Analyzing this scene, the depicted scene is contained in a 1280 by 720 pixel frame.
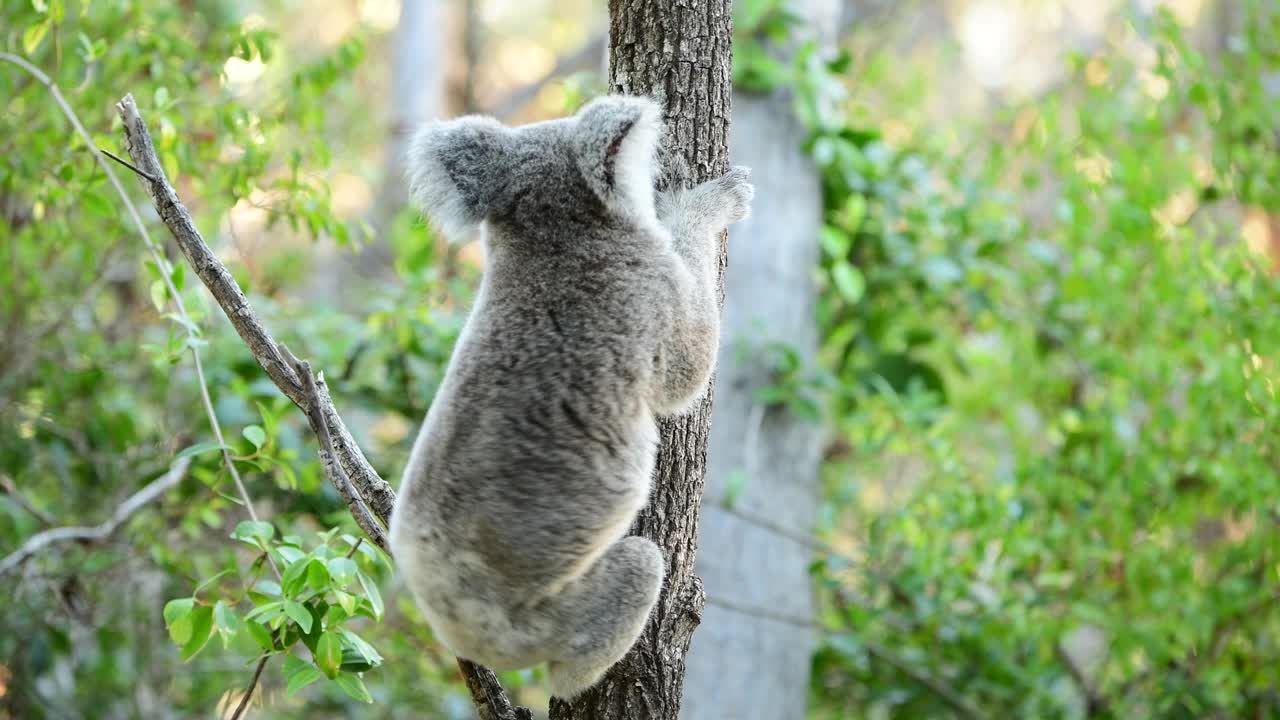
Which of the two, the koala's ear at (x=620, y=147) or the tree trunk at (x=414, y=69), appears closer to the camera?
the koala's ear at (x=620, y=147)

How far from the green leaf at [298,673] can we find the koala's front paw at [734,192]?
1.33m

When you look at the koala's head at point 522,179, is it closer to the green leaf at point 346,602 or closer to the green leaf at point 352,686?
the green leaf at point 346,602

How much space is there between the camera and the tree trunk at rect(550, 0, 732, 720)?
7.83ft

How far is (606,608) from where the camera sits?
2.20 metres

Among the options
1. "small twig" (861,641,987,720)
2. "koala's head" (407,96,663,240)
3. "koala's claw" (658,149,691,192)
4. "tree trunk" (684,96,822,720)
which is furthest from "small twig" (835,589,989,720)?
"koala's head" (407,96,663,240)

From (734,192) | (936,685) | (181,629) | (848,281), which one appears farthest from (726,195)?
(936,685)

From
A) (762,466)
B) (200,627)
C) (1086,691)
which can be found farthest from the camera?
(1086,691)

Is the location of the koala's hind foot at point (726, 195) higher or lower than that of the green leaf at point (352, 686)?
higher

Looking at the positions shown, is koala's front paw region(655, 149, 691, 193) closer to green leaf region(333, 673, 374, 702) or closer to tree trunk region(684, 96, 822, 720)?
green leaf region(333, 673, 374, 702)

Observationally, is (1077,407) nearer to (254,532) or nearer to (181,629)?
(254,532)

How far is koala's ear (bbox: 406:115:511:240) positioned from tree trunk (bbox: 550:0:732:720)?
0.37 metres

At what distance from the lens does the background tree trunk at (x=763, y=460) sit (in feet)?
15.1

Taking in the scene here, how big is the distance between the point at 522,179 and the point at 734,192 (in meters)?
0.49

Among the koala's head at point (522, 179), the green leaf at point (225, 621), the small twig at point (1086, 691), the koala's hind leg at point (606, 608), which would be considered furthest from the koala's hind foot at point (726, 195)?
the small twig at point (1086, 691)
